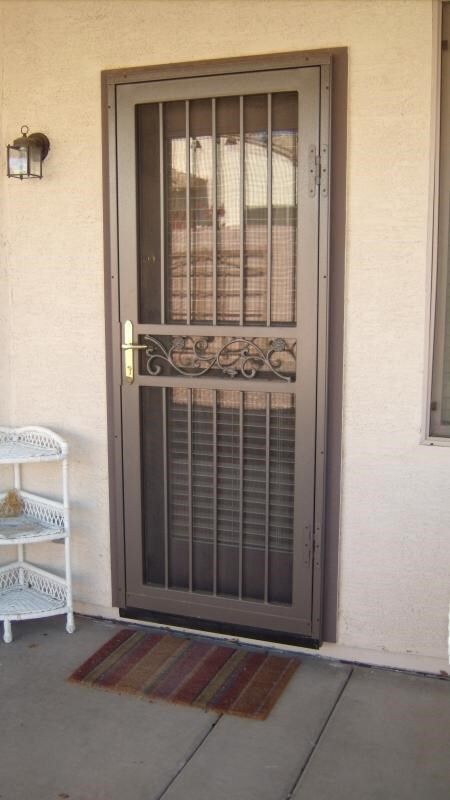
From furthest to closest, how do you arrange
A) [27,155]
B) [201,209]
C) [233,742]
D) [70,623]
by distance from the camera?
1. [70,623]
2. [27,155]
3. [201,209]
4. [233,742]

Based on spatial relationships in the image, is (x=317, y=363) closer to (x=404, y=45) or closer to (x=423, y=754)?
(x=404, y=45)

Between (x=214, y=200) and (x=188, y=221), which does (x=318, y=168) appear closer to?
(x=214, y=200)

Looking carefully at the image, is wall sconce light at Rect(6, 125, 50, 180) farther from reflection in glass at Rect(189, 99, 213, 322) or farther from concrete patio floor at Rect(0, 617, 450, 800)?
concrete patio floor at Rect(0, 617, 450, 800)

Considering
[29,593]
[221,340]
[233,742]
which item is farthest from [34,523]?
[233,742]

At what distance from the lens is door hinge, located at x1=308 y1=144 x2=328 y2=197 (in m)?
3.07

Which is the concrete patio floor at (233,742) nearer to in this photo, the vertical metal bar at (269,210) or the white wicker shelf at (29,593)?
the white wicker shelf at (29,593)

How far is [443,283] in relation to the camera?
9.99ft

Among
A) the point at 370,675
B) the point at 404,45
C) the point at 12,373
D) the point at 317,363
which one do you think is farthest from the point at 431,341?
the point at 12,373

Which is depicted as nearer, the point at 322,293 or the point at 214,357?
the point at 322,293

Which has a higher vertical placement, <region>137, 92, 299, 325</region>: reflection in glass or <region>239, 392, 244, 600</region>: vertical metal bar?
<region>137, 92, 299, 325</region>: reflection in glass

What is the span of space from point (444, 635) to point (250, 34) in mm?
2347

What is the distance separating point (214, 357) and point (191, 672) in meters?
1.22

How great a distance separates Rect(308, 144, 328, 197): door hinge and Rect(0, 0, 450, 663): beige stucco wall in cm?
9

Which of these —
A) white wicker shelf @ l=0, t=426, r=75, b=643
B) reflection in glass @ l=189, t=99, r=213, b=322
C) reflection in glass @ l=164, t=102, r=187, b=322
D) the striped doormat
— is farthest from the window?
white wicker shelf @ l=0, t=426, r=75, b=643
